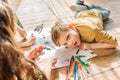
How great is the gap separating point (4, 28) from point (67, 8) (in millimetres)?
1390

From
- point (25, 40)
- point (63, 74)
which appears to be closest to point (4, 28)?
point (63, 74)

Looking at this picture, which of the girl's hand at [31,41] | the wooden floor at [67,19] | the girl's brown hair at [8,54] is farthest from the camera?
the girl's hand at [31,41]

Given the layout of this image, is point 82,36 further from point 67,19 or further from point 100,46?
point 67,19

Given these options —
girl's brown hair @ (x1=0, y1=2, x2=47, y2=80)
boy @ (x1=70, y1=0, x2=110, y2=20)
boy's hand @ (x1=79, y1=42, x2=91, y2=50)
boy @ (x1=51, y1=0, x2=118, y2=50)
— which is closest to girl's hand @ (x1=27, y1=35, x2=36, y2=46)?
boy @ (x1=51, y1=0, x2=118, y2=50)

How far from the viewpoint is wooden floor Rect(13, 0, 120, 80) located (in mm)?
1161

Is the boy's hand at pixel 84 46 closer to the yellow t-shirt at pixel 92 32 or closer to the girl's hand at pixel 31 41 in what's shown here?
the yellow t-shirt at pixel 92 32

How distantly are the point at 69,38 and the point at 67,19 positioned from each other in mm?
542

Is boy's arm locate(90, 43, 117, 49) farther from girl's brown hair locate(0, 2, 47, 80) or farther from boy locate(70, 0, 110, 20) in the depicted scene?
girl's brown hair locate(0, 2, 47, 80)

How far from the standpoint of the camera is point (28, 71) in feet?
2.53

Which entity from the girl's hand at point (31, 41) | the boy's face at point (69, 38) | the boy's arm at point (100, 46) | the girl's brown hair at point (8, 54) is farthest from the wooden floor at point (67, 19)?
the girl's brown hair at point (8, 54)

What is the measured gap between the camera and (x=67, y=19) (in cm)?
179

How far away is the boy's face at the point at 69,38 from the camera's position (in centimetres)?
126

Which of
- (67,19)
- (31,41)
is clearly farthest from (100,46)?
(67,19)

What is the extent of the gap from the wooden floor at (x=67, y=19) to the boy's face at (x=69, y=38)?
13cm
